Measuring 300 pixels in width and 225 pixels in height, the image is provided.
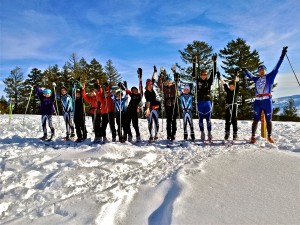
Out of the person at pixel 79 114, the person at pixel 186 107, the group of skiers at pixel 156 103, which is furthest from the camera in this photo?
the person at pixel 79 114

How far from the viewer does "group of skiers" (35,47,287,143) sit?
9.03 m

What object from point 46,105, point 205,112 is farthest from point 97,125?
point 205,112

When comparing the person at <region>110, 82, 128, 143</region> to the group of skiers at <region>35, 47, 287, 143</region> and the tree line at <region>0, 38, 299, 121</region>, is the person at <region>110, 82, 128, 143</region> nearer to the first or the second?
the group of skiers at <region>35, 47, 287, 143</region>

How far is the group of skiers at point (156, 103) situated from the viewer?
356 inches

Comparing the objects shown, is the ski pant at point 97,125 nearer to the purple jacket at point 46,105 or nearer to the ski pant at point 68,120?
the ski pant at point 68,120

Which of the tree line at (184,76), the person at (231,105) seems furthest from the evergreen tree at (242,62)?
the person at (231,105)

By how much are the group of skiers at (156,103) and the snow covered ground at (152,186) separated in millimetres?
1728

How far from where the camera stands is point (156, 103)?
9.81 meters

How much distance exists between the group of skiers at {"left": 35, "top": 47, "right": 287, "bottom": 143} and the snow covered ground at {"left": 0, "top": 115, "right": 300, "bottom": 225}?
1.73 m

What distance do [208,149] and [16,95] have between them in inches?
1950

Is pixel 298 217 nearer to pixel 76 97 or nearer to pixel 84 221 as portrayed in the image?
pixel 84 221

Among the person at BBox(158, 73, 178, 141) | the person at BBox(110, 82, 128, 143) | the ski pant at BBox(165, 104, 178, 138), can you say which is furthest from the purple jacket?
the ski pant at BBox(165, 104, 178, 138)

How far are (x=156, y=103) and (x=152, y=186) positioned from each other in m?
5.04

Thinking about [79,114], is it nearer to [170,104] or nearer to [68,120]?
[68,120]
